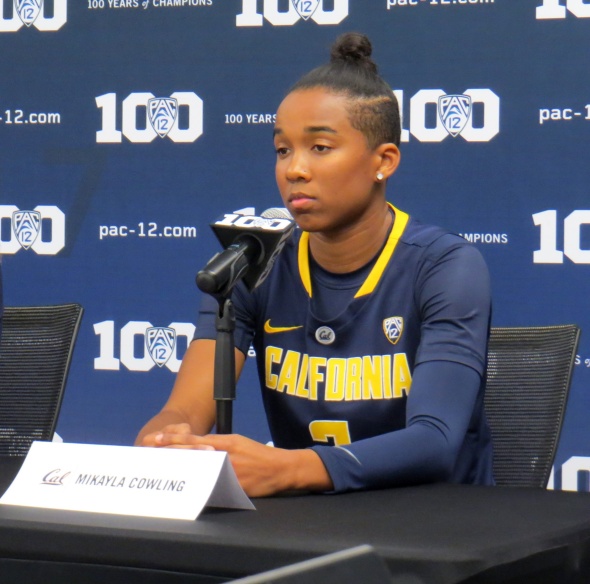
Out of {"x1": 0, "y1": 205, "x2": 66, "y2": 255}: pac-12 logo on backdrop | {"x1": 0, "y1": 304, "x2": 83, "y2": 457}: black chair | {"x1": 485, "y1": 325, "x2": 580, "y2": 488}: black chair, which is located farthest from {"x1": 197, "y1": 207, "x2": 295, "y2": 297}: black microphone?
{"x1": 0, "y1": 205, "x2": 66, "y2": 255}: pac-12 logo on backdrop

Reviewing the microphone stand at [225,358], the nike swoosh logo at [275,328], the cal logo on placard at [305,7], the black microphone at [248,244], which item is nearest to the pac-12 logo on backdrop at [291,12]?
the cal logo on placard at [305,7]

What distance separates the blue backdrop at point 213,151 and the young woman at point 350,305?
3.44 feet

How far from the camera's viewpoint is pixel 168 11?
288cm

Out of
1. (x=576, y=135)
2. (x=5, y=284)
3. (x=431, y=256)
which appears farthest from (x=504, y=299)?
(x=5, y=284)

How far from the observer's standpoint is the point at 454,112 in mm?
2658

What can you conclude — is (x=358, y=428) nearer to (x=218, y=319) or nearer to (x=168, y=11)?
(x=218, y=319)

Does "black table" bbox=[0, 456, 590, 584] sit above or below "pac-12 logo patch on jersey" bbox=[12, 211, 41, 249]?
below

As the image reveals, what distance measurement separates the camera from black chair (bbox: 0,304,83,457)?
1.92m

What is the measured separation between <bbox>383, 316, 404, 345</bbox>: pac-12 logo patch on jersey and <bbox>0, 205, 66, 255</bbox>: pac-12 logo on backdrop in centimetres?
163

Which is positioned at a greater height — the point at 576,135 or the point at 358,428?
the point at 576,135

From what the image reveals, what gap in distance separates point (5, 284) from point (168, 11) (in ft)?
2.78

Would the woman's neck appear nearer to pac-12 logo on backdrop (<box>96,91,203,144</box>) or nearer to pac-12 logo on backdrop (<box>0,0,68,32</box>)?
pac-12 logo on backdrop (<box>96,91,203,144</box>)

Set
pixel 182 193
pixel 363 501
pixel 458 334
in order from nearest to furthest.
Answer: pixel 363 501
pixel 458 334
pixel 182 193

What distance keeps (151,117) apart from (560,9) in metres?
1.07
